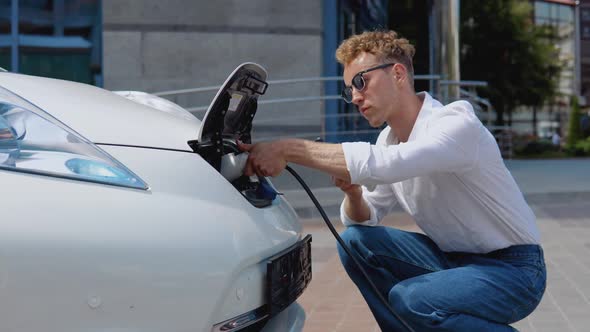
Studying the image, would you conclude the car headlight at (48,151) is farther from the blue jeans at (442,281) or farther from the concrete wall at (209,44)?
the concrete wall at (209,44)

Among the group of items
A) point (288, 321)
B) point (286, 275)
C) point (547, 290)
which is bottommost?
→ point (547, 290)

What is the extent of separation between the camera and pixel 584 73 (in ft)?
253

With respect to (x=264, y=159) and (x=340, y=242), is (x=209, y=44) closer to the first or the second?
(x=340, y=242)

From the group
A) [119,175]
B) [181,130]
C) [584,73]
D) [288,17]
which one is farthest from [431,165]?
[584,73]

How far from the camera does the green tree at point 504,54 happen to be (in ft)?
93.4

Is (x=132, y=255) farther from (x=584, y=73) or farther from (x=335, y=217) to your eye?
(x=584, y=73)

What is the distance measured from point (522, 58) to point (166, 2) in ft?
70.3

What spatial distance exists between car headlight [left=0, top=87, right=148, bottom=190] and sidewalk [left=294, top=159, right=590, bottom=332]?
206cm

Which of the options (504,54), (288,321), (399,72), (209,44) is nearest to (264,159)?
(288,321)

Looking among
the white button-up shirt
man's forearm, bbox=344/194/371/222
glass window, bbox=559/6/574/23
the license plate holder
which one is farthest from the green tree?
glass window, bbox=559/6/574/23

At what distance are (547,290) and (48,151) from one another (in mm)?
3435

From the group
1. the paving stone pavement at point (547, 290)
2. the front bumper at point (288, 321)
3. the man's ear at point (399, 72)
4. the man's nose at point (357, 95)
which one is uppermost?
the man's ear at point (399, 72)

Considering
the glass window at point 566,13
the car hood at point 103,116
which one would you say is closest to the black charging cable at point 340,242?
the car hood at point 103,116

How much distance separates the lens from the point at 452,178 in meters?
2.69
